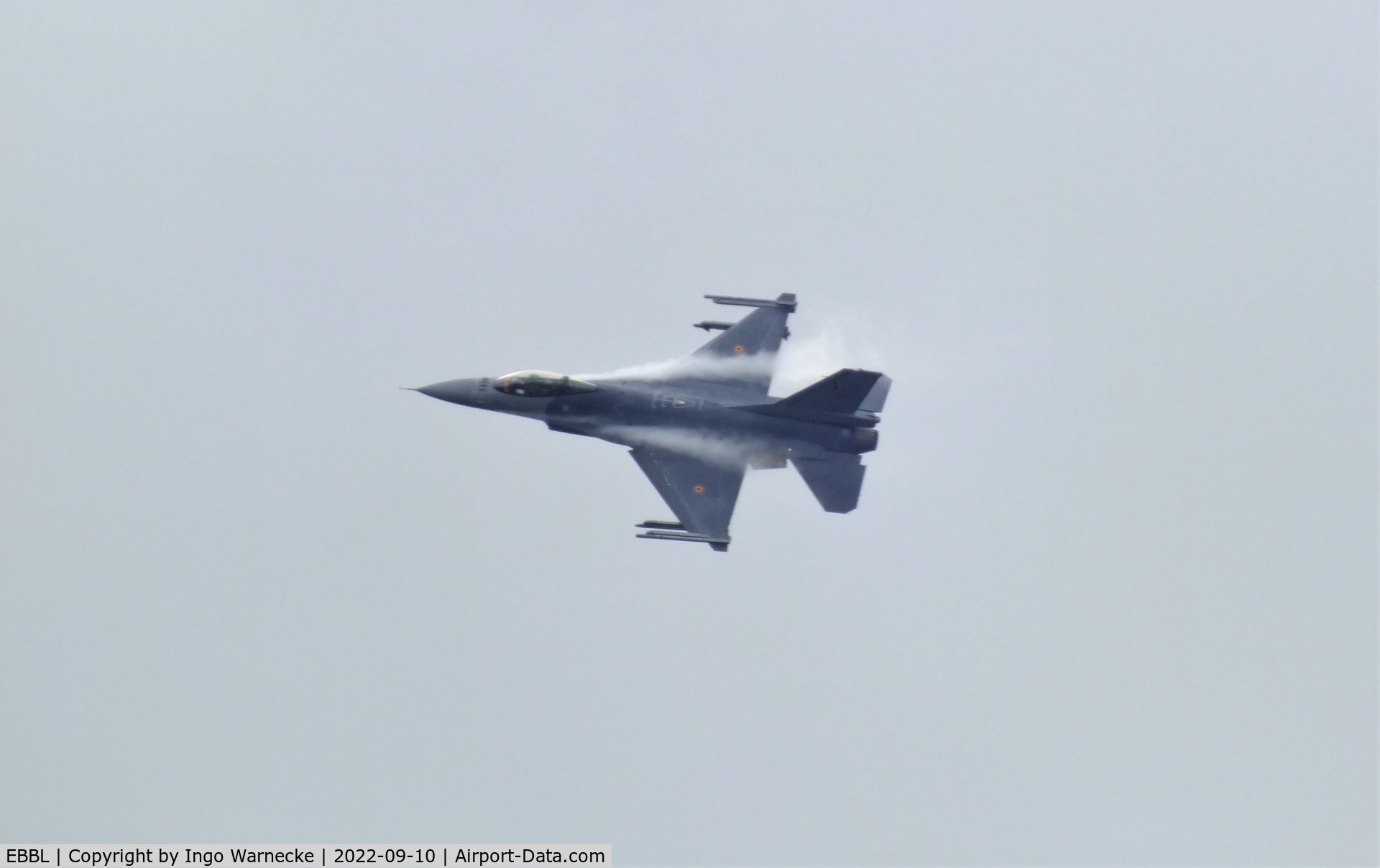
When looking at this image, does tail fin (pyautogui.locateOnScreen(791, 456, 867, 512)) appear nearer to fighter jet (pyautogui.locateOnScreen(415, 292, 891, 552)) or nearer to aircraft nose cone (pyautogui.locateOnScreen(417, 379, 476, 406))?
fighter jet (pyautogui.locateOnScreen(415, 292, 891, 552))

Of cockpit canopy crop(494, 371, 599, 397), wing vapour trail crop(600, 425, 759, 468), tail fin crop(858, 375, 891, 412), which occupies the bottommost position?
wing vapour trail crop(600, 425, 759, 468)

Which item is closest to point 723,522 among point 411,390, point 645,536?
point 645,536

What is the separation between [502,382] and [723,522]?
31.1 ft

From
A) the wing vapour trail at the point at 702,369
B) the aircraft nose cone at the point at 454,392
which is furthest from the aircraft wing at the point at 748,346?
the aircraft nose cone at the point at 454,392

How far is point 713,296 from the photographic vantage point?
48656 mm

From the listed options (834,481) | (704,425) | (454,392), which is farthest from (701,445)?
(454,392)

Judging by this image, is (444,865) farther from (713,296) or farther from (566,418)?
(713,296)

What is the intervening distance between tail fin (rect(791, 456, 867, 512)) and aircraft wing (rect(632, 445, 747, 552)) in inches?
95.7

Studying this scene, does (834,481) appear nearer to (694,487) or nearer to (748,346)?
(694,487)

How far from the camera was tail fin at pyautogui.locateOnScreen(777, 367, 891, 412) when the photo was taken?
4297cm

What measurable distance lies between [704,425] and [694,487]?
224cm

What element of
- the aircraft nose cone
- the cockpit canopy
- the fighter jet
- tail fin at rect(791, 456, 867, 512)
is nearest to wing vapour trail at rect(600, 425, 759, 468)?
the fighter jet

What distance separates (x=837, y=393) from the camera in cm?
4328

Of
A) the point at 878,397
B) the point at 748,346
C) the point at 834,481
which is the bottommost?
the point at 834,481
